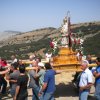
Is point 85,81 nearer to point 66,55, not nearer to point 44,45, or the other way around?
point 66,55

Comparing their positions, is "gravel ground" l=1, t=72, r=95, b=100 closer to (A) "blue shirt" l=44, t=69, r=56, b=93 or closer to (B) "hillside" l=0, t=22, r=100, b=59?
(A) "blue shirt" l=44, t=69, r=56, b=93

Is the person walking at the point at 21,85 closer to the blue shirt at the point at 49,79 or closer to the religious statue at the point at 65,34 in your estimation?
the blue shirt at the point at 49,79

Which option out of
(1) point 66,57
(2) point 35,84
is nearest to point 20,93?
(2) point 35,84

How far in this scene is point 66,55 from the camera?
13.9 metres

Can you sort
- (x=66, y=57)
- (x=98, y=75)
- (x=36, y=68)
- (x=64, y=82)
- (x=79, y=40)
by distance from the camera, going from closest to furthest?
(x=98, y=75) < (x=36, y=68) < (x=66, y=57) < (x=79, y=40) < (x=64, y=82)

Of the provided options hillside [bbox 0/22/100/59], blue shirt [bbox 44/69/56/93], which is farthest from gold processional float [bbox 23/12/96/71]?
hillside [bbox 0/22/100/59]

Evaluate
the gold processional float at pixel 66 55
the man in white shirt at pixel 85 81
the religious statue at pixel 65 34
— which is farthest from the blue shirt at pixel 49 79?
the religious statue at pixel 65 34

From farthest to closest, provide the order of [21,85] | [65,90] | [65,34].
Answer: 1. [65,90]
2. [65,34]
3. [21,85]

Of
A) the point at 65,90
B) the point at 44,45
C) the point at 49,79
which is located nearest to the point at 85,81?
the point at 49,79

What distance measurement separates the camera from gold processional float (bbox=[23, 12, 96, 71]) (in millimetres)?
13086

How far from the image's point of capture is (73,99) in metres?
12.9

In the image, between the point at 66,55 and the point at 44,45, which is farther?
the point at 44,45

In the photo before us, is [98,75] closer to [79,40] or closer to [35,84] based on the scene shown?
[35,84]

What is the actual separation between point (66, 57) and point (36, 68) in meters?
3.89
